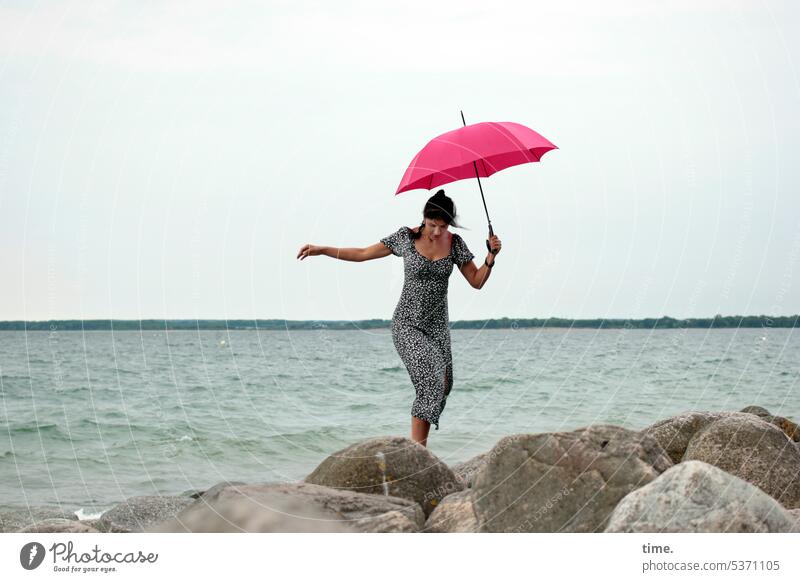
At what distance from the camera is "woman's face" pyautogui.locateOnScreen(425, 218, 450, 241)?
296 inches

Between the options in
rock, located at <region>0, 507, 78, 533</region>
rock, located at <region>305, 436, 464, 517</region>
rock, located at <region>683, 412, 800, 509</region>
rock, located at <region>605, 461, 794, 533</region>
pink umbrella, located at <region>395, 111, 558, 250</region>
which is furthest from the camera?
rock, located at <region>0, 507, 78, 533</region>

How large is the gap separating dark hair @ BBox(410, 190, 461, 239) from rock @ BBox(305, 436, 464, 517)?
6.13 ft

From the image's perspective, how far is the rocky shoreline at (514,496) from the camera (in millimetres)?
5023

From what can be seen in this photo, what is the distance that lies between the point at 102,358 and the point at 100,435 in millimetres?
23391

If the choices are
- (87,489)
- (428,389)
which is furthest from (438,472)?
(87,489)

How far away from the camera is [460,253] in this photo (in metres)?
7.69

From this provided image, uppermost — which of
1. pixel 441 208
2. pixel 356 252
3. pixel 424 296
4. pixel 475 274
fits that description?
pixel 441 208

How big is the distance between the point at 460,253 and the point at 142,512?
3751 millimetres

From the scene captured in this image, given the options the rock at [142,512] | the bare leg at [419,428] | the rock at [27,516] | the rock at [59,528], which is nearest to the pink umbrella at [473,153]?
the bare leg at [419,428]

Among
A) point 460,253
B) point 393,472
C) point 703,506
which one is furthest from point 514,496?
point 460,253

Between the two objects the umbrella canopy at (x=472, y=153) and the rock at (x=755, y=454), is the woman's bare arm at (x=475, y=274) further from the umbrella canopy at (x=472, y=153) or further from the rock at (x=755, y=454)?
the rock at (x=755, y=454)

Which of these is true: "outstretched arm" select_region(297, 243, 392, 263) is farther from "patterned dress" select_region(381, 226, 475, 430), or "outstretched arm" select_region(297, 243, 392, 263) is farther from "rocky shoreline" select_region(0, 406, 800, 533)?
"rocky shoreline" select_region(0, 406, 800, 533)

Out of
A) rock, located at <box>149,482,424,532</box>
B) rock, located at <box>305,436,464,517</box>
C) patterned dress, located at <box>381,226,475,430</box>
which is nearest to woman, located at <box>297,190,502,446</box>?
patterned dress, located at <box>381,226,475,430</box>
